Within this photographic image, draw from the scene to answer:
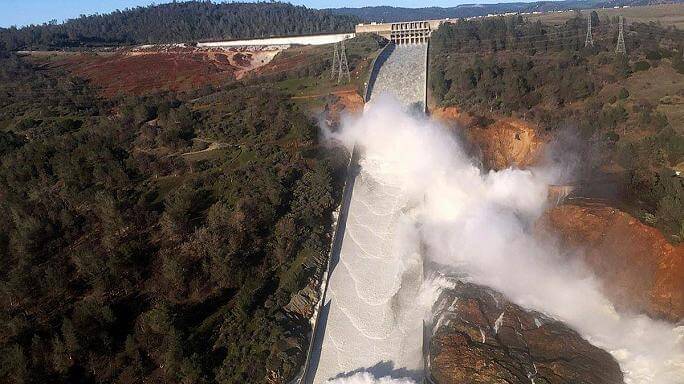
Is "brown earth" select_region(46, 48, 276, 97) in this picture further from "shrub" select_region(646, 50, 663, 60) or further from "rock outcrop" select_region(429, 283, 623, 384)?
"rock outcrop" select_region(429, 283, 623, 384)

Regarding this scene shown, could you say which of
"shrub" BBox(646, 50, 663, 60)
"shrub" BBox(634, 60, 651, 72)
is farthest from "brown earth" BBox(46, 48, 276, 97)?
"shrub" BBox(646, 50, 663, 60)

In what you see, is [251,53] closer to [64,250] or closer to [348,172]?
[348,172]

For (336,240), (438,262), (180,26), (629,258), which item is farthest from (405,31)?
(180,26)

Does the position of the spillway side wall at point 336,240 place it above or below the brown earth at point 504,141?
below

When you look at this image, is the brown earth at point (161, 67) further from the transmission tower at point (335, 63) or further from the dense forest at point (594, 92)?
the dense forest at point (594, 92)

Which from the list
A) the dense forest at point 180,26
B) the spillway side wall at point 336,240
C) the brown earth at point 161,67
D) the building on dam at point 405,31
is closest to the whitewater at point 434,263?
the spillway side wall at point 336,240
